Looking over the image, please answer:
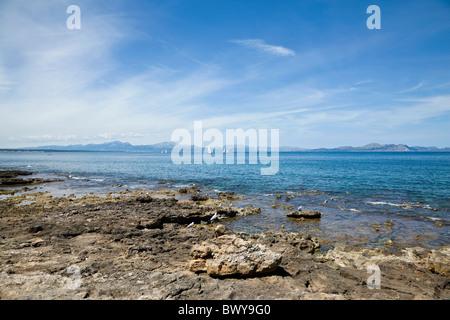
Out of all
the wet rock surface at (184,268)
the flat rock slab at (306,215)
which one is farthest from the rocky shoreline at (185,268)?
the flat rock slab at (306,215)

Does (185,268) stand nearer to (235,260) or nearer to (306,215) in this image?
(235,260)

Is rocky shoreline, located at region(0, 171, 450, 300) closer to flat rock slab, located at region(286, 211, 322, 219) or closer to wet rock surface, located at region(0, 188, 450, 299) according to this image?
wet rock surface, located at region(0, 188, 450, 299)

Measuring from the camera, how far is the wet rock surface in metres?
7.25

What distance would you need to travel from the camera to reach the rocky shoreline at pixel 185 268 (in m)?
A: 7.26

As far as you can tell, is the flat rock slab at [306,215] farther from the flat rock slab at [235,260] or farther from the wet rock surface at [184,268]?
the flat rock slab at [235,260]

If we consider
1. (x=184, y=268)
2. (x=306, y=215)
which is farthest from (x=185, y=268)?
(x=306, y=215)

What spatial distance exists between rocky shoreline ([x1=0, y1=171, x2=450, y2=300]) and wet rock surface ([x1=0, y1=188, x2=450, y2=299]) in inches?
1.3

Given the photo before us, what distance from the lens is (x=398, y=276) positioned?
9367 millimetres
